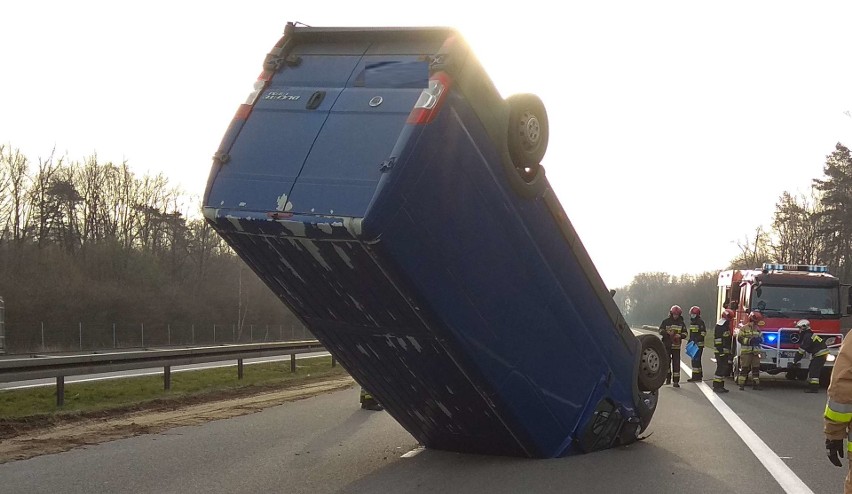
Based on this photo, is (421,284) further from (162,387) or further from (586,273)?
(162,387)

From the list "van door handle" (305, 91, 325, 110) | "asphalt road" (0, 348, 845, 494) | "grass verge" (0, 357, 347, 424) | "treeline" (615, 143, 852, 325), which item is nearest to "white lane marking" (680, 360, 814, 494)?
"asphalt road" (0, 348, 845, 494)

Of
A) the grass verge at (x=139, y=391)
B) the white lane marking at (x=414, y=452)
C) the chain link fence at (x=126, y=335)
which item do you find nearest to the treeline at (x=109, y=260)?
the chain link fence at (x=126, y=335)

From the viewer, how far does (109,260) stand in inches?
2127

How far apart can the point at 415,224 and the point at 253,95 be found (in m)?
1.69

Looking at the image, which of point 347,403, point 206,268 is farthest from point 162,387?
point 206,268

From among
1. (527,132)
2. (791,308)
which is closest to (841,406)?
(527,132)

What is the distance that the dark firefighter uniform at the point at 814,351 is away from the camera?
1789 centimetres

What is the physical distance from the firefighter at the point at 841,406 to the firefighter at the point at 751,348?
46.9 feet

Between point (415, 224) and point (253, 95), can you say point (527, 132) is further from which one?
point (253, 95)

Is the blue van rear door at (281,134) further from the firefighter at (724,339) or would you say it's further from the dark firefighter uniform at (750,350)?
the dark firefighter uniform at (750,350)

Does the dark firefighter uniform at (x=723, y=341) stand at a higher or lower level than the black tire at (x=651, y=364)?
lower

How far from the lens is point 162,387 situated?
16609 millimetres

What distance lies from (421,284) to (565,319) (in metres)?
1.93

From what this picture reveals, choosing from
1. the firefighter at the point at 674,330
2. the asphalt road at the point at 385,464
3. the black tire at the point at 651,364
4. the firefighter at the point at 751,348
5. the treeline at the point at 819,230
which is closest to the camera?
the asphalt road at the point at 385,464
